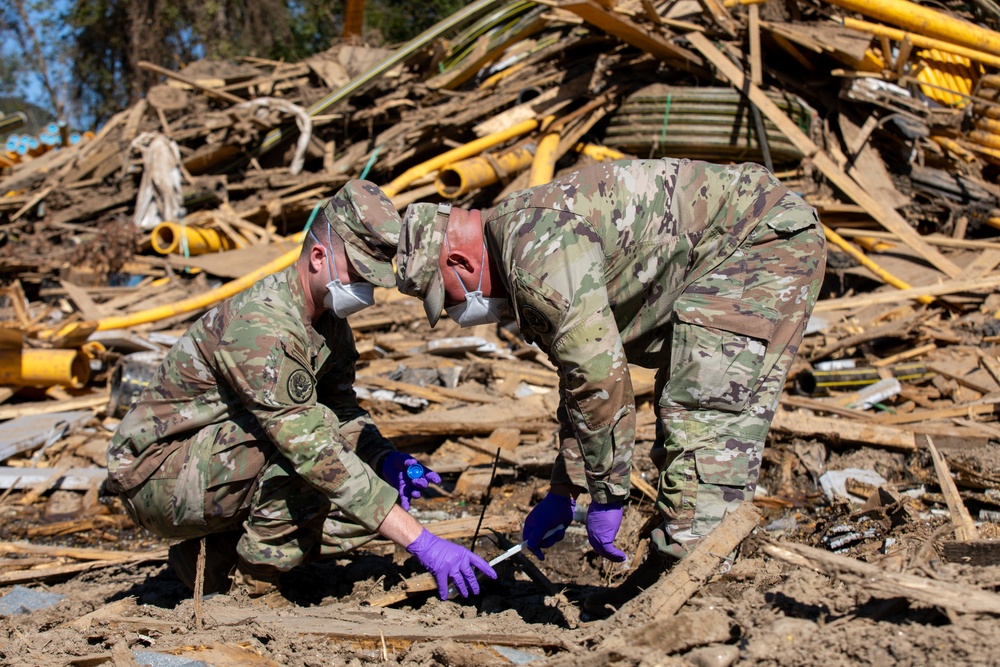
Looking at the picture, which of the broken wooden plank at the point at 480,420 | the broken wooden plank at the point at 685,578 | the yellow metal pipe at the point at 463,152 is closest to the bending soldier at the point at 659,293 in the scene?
the broken wooden plank at the point at 685,578

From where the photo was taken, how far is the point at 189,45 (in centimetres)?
2217

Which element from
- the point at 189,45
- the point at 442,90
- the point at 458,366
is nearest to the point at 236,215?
the point at 442,90

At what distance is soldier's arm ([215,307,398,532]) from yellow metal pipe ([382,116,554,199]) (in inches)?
261

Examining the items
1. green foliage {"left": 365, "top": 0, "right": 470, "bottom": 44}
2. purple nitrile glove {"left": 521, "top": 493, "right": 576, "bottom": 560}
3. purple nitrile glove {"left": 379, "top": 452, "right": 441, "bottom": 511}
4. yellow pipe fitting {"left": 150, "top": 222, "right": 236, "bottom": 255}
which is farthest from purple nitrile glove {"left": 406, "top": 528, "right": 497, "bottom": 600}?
green foliage {"left": 365, "top": 0, "right": 470, "bottom": 44}

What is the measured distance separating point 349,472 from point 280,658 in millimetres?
739

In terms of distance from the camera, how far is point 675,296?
314cm

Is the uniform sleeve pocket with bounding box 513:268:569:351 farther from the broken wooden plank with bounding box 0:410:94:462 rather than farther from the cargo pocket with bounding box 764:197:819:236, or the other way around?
the broken wooden plank with bounding box 0:410:94:462

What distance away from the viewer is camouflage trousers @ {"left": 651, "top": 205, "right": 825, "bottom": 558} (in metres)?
2.88

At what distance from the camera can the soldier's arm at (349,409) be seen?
397 cm

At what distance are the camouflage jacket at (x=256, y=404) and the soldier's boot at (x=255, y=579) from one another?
373 mm

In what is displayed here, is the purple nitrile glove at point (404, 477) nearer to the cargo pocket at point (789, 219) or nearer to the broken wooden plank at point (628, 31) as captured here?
the cargo pocket at point (789, 219)

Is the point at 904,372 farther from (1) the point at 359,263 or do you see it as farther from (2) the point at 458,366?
(1) the point at 359,263

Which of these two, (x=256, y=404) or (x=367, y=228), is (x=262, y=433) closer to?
(x=256, y=404)

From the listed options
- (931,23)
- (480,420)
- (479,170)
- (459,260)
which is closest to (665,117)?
(479,170)
